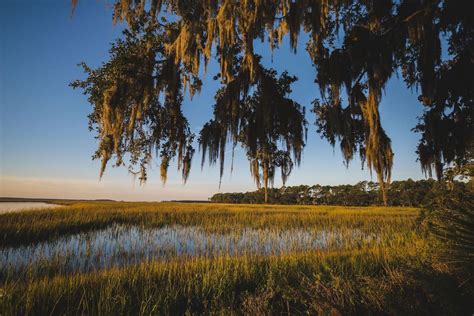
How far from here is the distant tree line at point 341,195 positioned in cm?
8244

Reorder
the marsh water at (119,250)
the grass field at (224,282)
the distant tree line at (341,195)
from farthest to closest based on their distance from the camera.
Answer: the distant tree line at (341,195), the marsh water at (119,250), the grass field at (224,282)

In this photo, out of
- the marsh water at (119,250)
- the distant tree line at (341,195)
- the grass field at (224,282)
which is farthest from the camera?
the distant tree line at (341,195)

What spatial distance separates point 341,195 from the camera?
363ft

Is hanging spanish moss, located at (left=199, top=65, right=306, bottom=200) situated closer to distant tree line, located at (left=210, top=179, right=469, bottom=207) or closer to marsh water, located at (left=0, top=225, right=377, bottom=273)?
marsh water, located at (left=0, top=225, right=377, bottom=273)

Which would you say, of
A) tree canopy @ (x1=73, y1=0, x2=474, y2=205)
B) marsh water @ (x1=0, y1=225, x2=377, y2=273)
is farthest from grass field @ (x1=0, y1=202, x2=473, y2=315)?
tree canopy @ (x1=73, y1=0, x2=474, y2=205)

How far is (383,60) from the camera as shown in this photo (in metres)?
6.41

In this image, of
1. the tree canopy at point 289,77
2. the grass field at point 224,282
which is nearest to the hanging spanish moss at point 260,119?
the tree canopy at point 289,77

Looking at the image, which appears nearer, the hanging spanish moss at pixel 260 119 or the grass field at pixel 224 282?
the grass field at pixel 224 282

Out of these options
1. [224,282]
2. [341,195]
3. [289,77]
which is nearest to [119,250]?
[224,282]

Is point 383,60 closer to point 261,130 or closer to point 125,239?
point 261,130

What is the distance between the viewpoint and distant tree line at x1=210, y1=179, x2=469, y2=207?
82438mm

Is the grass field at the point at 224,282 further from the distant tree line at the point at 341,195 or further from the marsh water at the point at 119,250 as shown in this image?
the distant tree line at the point at 341,195

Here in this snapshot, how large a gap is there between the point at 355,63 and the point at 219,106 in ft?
13.4

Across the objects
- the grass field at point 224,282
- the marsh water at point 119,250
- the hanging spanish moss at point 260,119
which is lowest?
the marsh water at point 119,250
